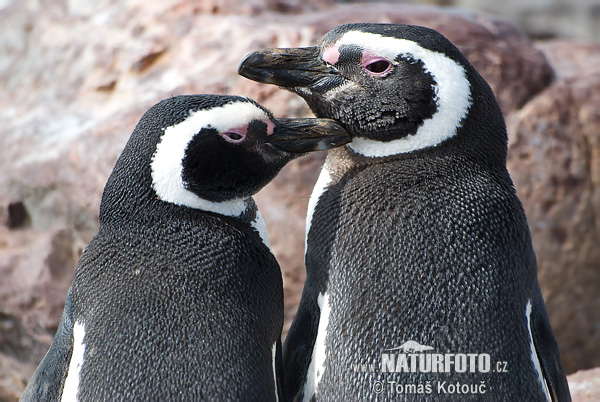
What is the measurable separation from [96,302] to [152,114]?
2.09 feet

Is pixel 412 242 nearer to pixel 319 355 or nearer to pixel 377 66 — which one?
pixel 319 355

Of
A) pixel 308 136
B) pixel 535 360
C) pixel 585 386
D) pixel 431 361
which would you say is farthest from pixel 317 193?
pixel 585 386

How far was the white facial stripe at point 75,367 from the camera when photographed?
216 centimetres

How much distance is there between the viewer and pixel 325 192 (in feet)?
8.30

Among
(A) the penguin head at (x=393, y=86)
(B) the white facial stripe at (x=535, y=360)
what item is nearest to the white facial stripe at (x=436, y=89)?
(A) the penguin head at (x=393, y=86)

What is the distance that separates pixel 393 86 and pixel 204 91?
1815 mm

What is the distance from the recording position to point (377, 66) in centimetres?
238

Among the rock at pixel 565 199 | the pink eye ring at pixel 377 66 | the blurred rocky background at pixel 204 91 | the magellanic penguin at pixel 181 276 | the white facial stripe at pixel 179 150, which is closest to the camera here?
the magellanic penguin at pixel 181 276

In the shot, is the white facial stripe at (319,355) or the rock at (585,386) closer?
the white facial stripe at (319,355)

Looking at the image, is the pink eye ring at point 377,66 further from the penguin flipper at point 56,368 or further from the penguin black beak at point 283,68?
the penguin flipper at point 56,368

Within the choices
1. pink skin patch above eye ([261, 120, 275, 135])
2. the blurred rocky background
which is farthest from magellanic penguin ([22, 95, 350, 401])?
the blurred rocky background

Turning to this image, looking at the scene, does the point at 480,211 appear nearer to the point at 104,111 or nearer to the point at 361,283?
the point at 361,283

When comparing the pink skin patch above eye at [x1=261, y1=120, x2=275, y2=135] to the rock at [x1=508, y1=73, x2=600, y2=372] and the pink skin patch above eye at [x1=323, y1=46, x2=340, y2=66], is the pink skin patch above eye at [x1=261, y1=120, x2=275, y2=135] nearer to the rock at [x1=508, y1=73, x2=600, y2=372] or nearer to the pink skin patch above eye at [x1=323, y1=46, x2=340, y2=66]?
the pink skin patch above eye at [x1=323, y1=46, x2=340, y2=66]

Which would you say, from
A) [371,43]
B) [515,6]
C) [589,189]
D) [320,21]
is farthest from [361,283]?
[515,6]
